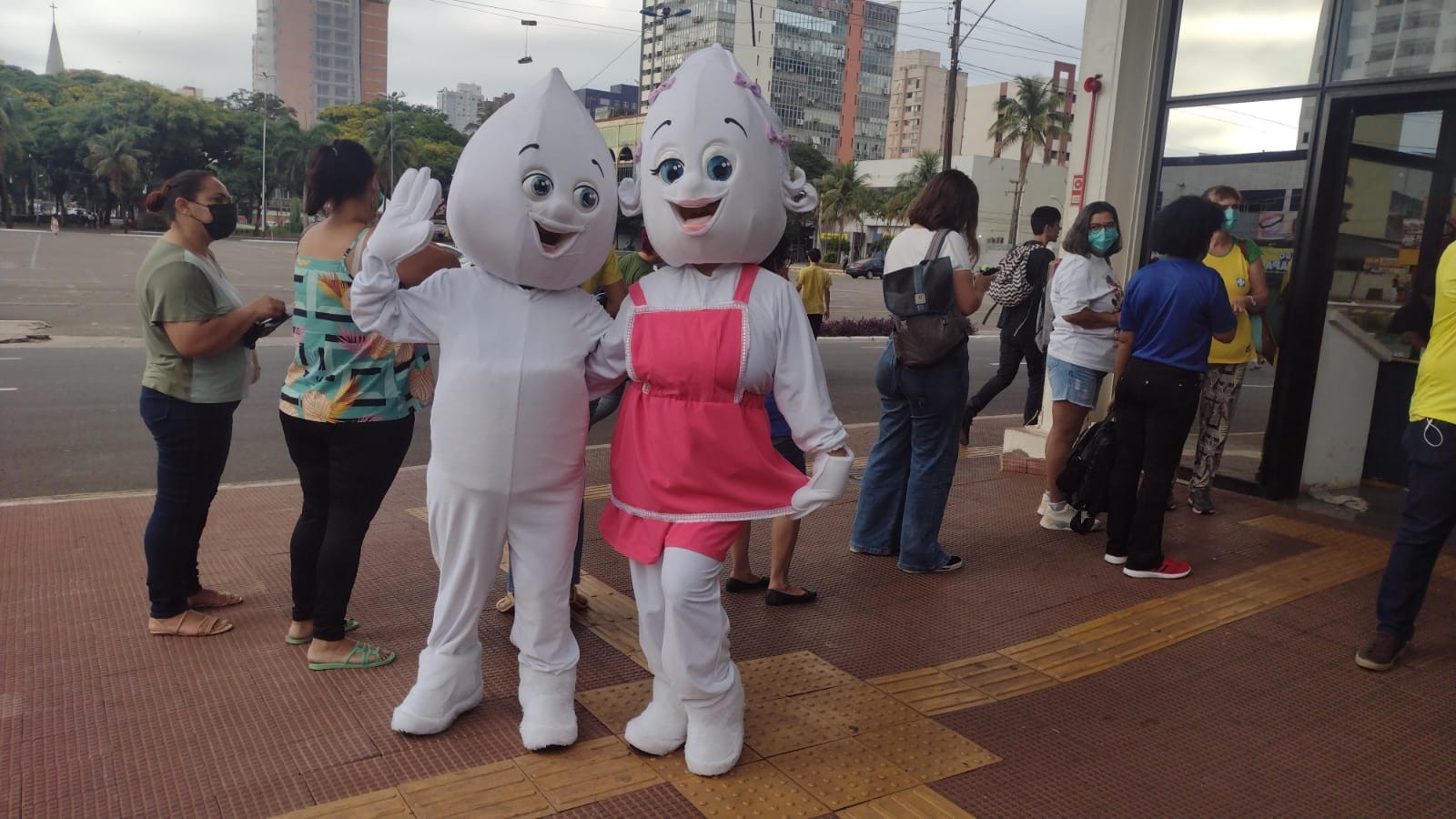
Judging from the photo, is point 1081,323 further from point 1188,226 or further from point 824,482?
point 824,482

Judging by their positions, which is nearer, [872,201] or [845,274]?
[845,274]

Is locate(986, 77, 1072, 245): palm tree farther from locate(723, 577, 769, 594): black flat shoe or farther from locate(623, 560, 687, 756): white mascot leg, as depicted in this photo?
locate(623, 560, 687, 756): white mascot leg

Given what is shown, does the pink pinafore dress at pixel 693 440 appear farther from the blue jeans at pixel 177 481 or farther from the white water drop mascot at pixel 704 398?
the blue jeans at pixel 177 481

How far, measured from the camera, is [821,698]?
11.8 ft

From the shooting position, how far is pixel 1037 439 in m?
7.41

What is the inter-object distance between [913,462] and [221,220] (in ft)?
10.6

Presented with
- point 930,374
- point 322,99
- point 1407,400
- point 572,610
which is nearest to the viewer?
point 572,610

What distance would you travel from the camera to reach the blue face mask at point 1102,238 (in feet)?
18.2

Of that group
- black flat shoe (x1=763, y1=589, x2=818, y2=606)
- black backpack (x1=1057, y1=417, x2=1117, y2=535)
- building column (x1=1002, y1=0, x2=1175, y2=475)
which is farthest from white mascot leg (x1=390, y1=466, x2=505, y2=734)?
building column (x1=1002, y1=0, x2=1175, y2=475)

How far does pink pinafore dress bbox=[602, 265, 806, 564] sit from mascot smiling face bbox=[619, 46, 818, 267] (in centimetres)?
A: 18

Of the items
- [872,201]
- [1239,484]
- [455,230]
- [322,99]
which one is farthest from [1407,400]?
[322,99]

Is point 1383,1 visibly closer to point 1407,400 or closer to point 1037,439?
point 1407,400

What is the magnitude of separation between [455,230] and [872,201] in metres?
73.0

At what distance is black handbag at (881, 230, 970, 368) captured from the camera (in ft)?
15.3
